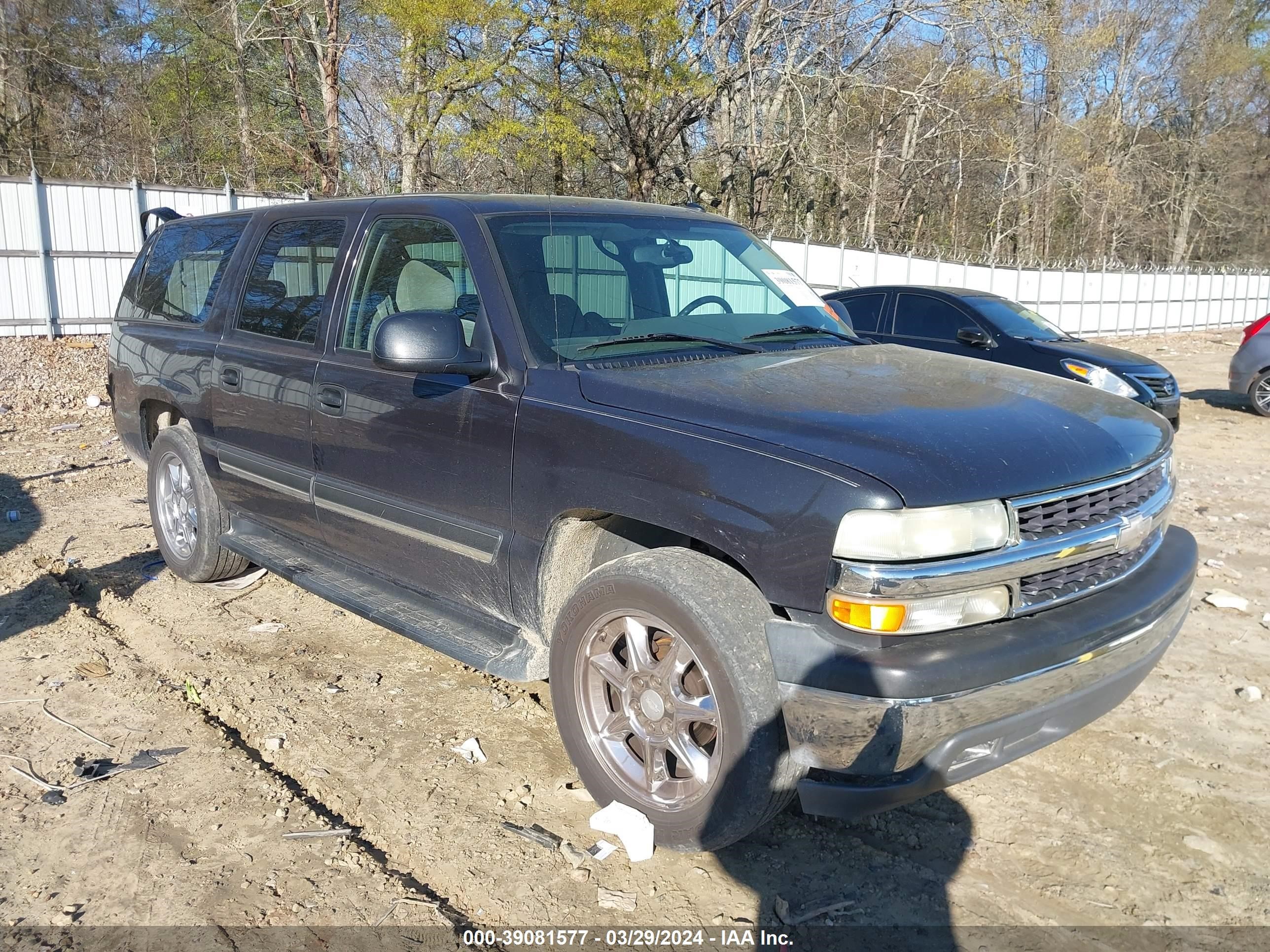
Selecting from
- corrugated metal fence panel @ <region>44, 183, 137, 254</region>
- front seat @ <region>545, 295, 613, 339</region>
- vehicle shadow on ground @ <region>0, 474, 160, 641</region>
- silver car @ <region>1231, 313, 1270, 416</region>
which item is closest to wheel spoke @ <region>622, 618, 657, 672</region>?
front seat @ <region>545, 295, 613, 339</region>

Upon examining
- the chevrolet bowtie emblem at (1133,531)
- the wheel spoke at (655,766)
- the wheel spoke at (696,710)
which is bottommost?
the wheel spoke at (655,766)

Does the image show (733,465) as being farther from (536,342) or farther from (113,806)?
(113,806)

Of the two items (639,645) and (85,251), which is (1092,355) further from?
(85,251)

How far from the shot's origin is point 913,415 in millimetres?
2857

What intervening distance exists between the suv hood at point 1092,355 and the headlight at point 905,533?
7678mm

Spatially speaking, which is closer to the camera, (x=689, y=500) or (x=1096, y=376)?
(x=689, y=500)

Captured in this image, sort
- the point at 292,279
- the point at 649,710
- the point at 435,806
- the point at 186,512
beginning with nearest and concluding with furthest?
1. the point at 649,710
2. the point at 435,806
3. the point at 292,279
4. the point at 186,512

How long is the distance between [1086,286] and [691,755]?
26725 millimetres

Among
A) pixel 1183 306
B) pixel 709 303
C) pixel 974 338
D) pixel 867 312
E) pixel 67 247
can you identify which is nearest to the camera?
pixel 709 303

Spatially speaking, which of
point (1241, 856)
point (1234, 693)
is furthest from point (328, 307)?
point (1234, 693)

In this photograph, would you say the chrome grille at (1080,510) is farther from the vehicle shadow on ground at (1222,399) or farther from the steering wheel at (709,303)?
the vehicle shadow on ground at (1222,399)

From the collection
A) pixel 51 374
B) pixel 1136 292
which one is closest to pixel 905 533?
pixel 51 374

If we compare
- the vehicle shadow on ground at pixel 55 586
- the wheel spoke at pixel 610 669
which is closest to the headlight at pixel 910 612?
the wheel spoke at pixel 610 669

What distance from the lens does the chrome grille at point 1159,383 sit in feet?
32.6
